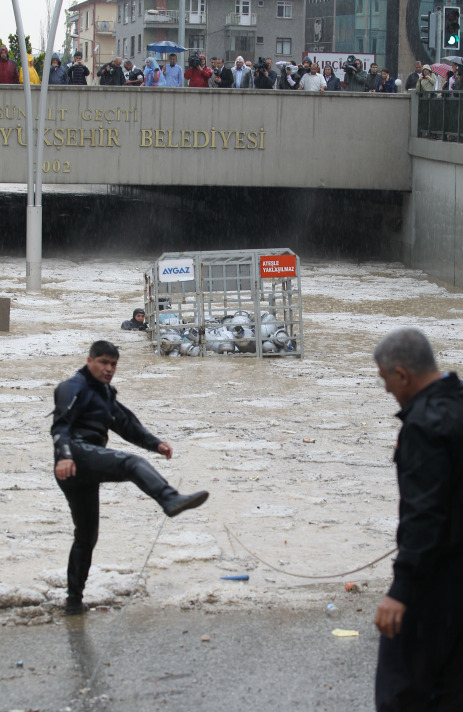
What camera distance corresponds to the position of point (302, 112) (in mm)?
29109

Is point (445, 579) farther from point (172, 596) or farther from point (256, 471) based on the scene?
point (256, 471)

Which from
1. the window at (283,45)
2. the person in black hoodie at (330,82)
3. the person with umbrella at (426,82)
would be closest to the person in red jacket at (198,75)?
the person in black hoodie at (330,82)

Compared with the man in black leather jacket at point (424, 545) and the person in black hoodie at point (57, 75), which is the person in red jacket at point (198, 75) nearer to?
the person in black hoodie at point (57, 75)

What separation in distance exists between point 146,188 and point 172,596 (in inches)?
1379

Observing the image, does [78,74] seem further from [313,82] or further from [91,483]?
[91,483]

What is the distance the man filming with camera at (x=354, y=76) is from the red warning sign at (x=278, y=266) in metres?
14.5

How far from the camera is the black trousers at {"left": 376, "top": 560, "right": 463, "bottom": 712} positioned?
3697 millimetres

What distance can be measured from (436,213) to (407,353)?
79.6 ft

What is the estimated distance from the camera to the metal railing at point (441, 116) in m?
24.8

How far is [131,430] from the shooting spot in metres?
5.87

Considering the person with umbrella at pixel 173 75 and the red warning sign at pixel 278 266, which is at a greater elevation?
the person with umbrella at pixel 173 75

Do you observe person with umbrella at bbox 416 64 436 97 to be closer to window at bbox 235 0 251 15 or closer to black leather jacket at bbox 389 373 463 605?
black leather jacket at bbox 389 373 463 605

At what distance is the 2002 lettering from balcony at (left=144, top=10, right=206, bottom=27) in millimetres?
52901

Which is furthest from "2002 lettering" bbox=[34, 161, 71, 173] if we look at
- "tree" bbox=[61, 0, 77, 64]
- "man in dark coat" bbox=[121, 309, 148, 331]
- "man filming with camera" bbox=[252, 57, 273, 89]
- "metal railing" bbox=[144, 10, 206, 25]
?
"tree" bbox=[61, 0, 77, 64]
